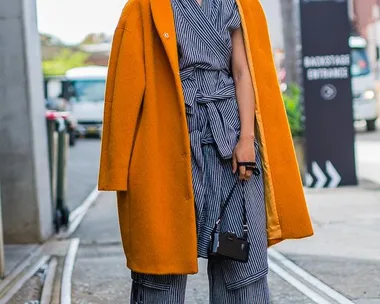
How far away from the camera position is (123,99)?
3.30m

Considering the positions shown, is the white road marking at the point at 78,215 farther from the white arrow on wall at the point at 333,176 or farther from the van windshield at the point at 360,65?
the van windshield at the point at 360,65

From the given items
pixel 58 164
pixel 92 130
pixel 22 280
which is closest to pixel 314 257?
pixel 22 280

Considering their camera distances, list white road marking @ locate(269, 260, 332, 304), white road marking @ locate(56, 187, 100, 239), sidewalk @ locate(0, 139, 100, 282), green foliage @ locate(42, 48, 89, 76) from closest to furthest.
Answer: white road marking @ locate(269, 260, 332, 304), sidewalk @ locate(0, 139, 100, 282), white road marking @ locate(56, 187, 100, 239), green foliage @ locate(42, 48, 89, 76)

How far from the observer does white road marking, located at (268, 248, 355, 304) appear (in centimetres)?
545

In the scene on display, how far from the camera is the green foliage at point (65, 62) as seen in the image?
217ft

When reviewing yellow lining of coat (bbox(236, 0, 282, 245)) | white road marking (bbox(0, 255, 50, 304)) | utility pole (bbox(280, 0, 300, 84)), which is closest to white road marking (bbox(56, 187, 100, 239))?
white road marking (bbox(0, 255, 50, 304))

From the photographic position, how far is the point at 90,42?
81.0 meters

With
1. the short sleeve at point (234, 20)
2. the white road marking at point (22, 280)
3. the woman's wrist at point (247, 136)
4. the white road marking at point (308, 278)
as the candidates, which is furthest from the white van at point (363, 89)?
the woman's wrist at point (247, 136)

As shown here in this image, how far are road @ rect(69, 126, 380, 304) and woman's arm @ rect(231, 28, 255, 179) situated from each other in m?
2.29

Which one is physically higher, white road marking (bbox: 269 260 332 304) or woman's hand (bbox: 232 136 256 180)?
woman's hand (bbox: 232 136 256 180)

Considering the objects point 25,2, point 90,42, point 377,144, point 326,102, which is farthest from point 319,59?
point 90,42

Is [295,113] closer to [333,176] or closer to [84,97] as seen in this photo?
[333,176]

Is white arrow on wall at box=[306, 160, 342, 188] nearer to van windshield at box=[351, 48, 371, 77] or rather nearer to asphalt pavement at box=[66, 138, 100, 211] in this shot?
asphalt pavement at box=[66, 138, 100, 211]

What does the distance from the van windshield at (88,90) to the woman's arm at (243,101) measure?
2849 cm
